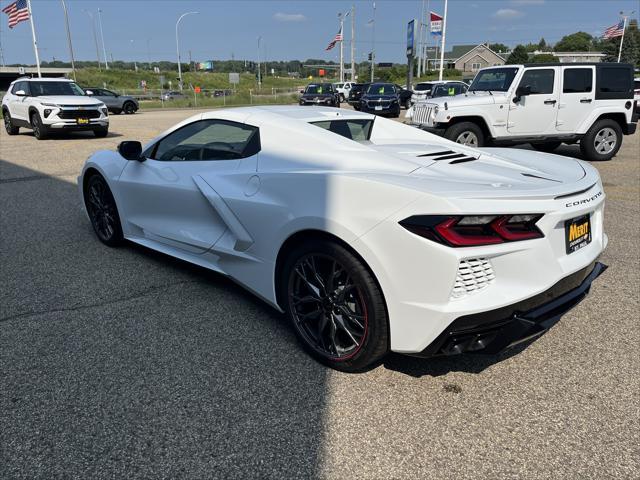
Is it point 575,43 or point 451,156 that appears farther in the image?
point 575,43

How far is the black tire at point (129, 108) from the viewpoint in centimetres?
3065

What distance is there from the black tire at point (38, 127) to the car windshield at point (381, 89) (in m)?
15.0

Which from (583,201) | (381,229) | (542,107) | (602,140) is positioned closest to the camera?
(381,229)

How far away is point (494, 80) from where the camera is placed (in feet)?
35.9

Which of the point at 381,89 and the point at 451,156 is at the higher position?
the point at 381,89

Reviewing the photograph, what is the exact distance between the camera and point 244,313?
366 cm

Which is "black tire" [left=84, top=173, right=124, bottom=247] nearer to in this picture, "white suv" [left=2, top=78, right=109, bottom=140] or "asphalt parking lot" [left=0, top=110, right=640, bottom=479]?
"asphalt parking lot" [left=0, top=110, right=640, bottom=479]

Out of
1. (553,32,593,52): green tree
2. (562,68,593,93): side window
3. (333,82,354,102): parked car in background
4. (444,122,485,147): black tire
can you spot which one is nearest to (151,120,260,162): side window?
(444,122,485,147): black tire

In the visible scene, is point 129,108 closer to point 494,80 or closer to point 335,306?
point 494,80

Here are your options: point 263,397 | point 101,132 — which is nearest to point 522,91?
point 263,397

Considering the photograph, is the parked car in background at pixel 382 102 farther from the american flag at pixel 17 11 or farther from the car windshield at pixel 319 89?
the american flag at pixel 17 11

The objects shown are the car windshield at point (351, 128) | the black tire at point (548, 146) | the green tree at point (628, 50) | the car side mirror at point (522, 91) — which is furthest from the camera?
the green tree at point (628, 50)

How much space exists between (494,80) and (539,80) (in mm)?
917

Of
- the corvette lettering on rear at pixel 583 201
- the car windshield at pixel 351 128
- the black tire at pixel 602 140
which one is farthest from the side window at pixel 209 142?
the black tire at pixel 602 140
